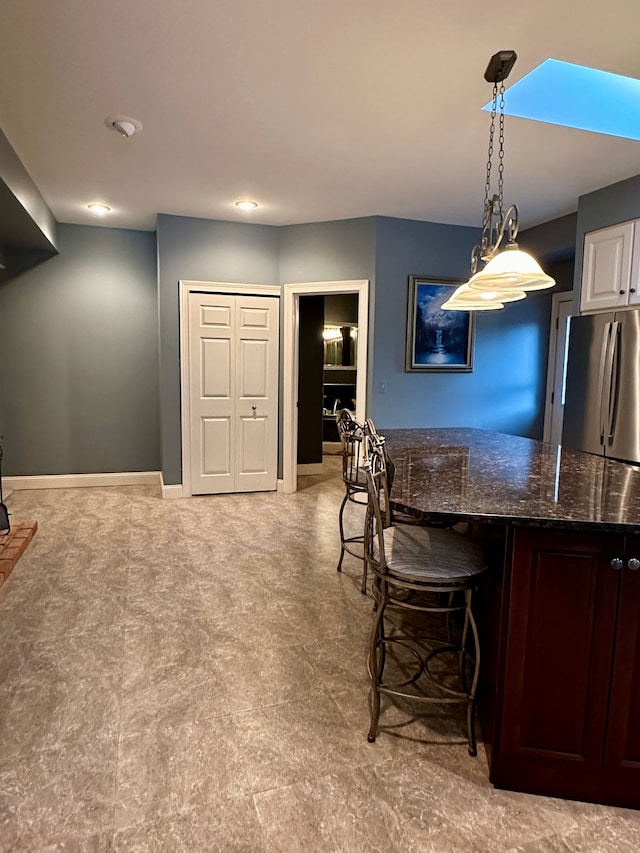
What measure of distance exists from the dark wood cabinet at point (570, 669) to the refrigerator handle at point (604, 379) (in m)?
2.35

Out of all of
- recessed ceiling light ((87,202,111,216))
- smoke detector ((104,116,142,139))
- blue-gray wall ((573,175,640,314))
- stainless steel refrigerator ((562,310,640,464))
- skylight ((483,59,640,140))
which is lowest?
stainless steel refrigerator ((562,310,640,464))

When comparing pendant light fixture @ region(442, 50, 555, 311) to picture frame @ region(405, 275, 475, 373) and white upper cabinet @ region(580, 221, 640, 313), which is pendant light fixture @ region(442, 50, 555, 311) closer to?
white upper cabinet @ region(580, 221, 640, 313)

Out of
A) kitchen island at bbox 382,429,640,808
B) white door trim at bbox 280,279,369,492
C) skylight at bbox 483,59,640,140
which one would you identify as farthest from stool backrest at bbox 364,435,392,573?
white door trim at bbox 280,279,369,492

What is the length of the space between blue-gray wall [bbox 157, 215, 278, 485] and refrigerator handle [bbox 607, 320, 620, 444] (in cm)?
307

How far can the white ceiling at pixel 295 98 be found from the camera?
6.67 ft

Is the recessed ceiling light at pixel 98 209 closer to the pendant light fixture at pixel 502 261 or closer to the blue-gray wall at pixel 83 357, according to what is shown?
the blue-gray wall at pixel 83 357

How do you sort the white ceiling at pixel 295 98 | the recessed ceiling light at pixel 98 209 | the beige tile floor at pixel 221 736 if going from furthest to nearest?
the recessed ceiling light at pixel 98 209 < the white ceiling at pixel 295 98 < the beige tile floor at pixel 221 736

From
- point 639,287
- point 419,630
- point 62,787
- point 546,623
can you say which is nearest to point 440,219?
point 639,287

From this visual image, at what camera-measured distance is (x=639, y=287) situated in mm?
3475

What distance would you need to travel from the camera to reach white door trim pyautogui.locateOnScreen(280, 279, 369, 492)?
4.76 m

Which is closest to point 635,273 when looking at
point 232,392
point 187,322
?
point 232,392

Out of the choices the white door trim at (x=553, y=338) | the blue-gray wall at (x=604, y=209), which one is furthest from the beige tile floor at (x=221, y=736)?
the white door trim at (x=553, y=338)

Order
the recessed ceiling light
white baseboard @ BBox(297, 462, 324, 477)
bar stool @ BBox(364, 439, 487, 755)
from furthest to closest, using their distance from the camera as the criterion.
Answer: white baseboard @ BBox(297, 462, 324, 477) < the recessed ceiling light < bar stool @ BBox(364, 439, 487, 755)

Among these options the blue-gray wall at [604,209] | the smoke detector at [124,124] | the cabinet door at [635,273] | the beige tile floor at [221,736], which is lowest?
the beige tile floor at [221,736]
